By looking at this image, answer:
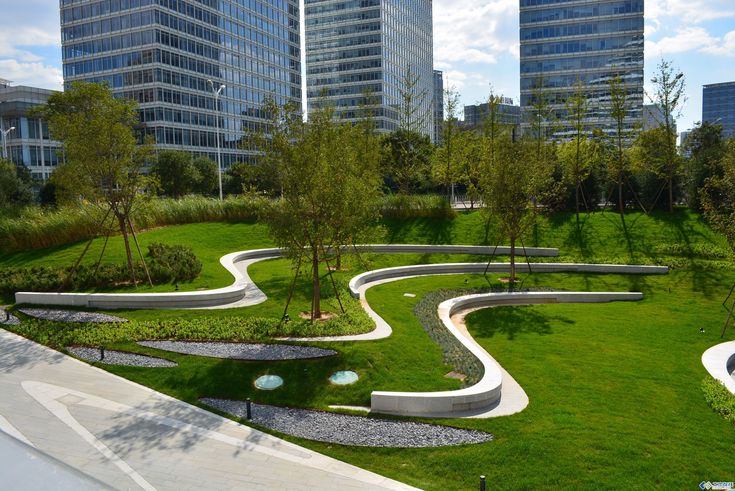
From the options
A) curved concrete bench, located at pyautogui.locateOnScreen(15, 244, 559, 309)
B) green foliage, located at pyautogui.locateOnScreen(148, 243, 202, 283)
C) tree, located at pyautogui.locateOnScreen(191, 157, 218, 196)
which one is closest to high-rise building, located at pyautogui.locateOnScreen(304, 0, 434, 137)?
tree, located at pyautogui.locateOnScreen(191, 157, 218, 196)

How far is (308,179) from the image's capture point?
1639 cm

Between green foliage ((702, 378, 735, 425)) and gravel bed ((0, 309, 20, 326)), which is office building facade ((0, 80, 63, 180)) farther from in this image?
green foliage ((702, 378, 735, 425))

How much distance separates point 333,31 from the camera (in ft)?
410

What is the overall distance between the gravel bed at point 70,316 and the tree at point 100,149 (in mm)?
2989

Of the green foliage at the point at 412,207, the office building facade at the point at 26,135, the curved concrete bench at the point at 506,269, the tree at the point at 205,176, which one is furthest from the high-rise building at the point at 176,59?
the curved concrete bench at the point at 506,269

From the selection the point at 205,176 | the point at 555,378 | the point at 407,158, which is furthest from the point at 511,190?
the point at 205,176

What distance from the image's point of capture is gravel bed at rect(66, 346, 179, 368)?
1418 centimetres

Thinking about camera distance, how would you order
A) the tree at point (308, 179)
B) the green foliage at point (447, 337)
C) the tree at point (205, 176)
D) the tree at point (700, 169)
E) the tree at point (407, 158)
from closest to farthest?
the green foliage at point (447, 337), the tree at point (308, 179), the tree at point (700, 169), the tree at point (407, 158), the tree at point (205, 176)

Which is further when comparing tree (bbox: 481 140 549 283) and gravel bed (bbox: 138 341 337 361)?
tree (bbox: 481 140 549 283)

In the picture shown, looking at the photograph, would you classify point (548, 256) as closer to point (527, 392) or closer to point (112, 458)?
point (527, 392)

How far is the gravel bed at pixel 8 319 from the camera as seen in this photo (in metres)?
18.1

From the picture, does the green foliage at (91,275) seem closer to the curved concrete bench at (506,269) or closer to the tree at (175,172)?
the curved concrete bench at (506,269)

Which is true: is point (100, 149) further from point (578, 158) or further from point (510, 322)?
point (578, 158)

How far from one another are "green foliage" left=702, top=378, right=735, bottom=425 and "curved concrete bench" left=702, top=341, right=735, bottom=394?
0.88ft
